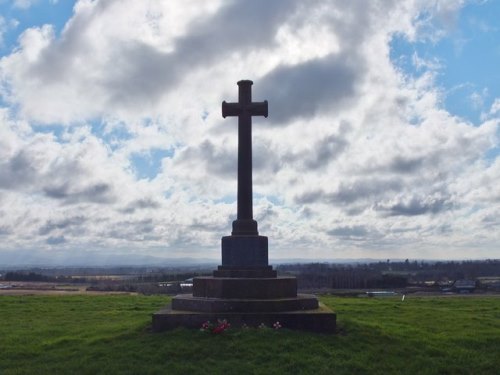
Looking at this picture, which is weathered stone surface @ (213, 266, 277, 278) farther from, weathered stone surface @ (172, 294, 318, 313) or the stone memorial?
weathered stone surface @ (172, 294, 318, 313)

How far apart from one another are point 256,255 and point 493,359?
529 cm

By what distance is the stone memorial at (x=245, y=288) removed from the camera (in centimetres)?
1096

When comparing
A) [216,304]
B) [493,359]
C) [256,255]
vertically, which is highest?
[256,255]

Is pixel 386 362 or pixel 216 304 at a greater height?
pixel 216 304

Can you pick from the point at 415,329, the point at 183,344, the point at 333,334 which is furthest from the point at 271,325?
the point at 415,329

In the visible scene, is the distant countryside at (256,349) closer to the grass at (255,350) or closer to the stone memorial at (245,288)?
the grass at (255,350)

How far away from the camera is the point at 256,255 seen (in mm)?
12875

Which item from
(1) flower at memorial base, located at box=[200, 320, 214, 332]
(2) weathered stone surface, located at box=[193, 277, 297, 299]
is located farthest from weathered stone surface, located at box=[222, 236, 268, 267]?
(1) flower at memorial base, located at box=[200, 320, 214, 332]

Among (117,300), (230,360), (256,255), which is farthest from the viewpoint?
A: (117,300)

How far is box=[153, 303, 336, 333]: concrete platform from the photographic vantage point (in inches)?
429

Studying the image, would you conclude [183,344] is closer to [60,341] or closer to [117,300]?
[60,341]

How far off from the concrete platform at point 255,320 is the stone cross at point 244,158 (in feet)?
8.52

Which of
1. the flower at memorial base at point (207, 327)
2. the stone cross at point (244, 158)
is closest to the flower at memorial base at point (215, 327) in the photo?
the flower at memorial base at point (207, 327)

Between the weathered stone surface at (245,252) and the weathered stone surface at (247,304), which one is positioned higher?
the weathered stone surface at (245,252)
